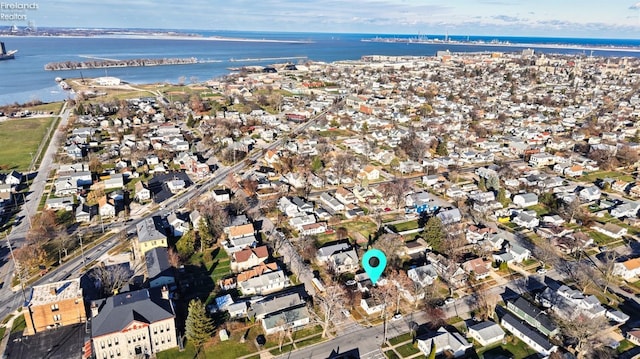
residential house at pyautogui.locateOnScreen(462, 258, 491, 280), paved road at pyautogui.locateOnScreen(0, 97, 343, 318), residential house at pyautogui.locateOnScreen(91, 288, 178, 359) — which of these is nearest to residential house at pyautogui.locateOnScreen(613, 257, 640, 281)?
residential house at pyautogui.locateOnScreen(462, 258, 491, 280)

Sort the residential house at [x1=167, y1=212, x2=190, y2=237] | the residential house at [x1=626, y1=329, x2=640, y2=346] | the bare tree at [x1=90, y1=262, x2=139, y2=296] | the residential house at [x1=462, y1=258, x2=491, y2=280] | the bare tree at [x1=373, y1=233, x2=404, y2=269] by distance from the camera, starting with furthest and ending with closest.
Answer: the residential house at [x1=167, y1=212, x2=190, y2=237], the bare tree at [x1=373, y1=233, x2=404, y2=269], the residential house at [x1=462, y1=258, x2=491, y2=280], the bare tree at [x1=90, y1=262, x2=139, y2=296], the residential house at [x1=626, y1=329, x2=640, y2=346]

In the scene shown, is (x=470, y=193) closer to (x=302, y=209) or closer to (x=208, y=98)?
(x=302, y=209)

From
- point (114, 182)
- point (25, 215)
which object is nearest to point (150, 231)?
point (25, 215)

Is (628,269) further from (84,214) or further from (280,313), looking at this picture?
(84,214)

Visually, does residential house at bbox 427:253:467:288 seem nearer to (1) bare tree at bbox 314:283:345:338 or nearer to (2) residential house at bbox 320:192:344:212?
(1) bare tree at bbox 314:283:345:338

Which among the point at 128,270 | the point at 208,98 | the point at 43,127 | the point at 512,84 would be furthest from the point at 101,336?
the point at 512,84

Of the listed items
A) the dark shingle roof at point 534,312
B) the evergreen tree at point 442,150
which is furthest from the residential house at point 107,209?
the evergreen tree at point 442,150
